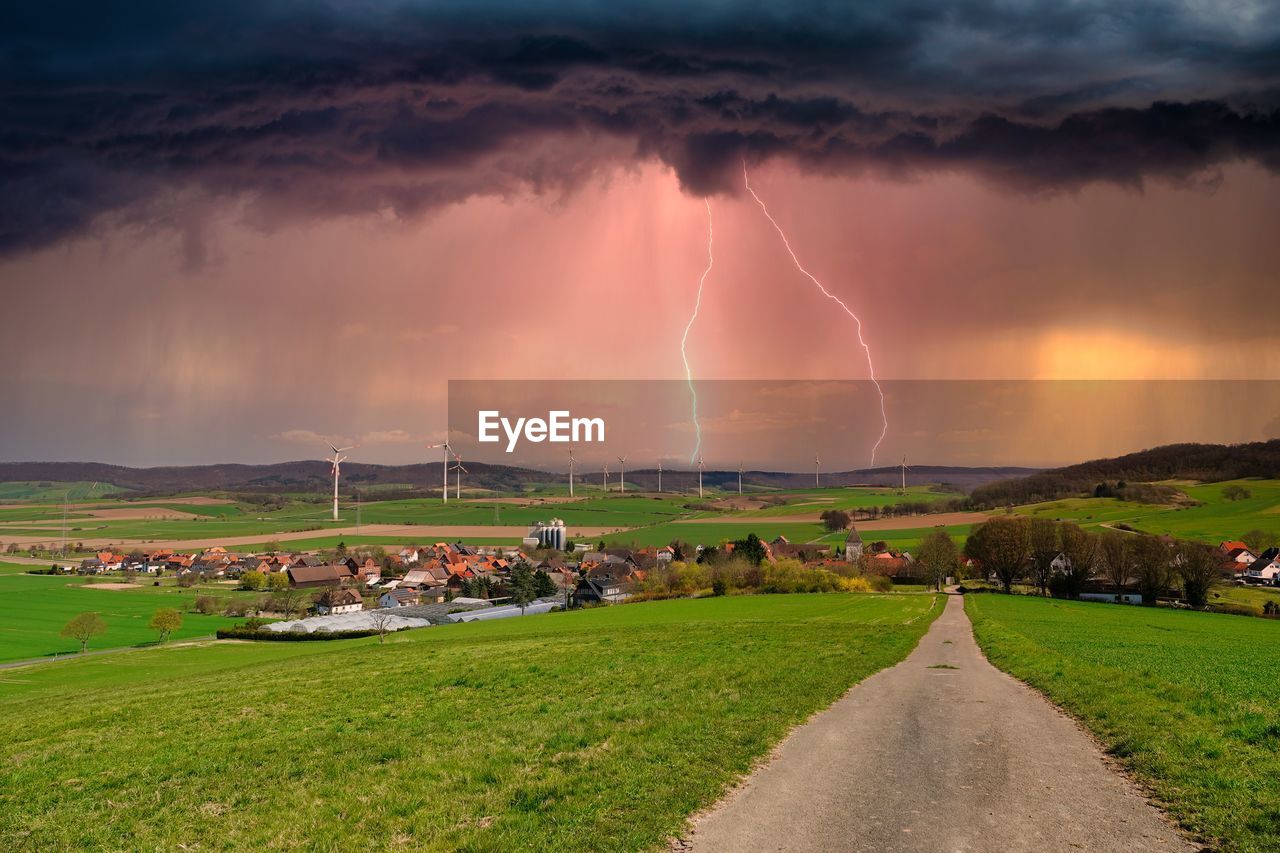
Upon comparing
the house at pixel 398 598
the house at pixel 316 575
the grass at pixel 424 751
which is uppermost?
the grass at pixel 424 751

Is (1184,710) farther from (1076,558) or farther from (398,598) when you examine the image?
(398,598)

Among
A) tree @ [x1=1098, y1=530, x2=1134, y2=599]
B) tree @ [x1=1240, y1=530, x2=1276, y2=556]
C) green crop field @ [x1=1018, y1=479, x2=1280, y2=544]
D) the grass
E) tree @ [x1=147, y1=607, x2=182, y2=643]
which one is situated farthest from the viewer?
green crop field @ [x1=1018, y1=479, x2=1280, y2=544]

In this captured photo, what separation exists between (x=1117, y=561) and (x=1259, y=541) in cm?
4749

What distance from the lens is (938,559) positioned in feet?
339

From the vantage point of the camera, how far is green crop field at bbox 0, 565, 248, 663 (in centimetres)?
8250

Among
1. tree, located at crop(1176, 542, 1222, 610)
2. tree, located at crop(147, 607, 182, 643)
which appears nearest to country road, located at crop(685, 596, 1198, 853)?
tree, located at crop(1176, 542, 1222, 610)

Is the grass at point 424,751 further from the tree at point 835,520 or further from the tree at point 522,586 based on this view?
the tree at point 835,520

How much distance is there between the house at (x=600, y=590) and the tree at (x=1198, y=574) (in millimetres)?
77080

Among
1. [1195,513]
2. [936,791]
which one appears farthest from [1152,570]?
[936,791]

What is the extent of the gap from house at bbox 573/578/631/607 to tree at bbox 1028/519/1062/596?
203 ft

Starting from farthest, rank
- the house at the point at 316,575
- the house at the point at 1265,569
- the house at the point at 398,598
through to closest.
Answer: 1. the house at the point at 316,575
2. the house at the point at 398,598
3. the house at the point at 1265,569

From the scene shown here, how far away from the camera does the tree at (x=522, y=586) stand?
113 meters

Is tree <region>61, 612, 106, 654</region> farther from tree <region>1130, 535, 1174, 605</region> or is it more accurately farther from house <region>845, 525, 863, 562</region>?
tree <region>1130, 535, 1174, 605</region>

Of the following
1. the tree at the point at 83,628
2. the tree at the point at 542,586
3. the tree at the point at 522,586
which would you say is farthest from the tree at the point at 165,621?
the tree at the point at 542,586
